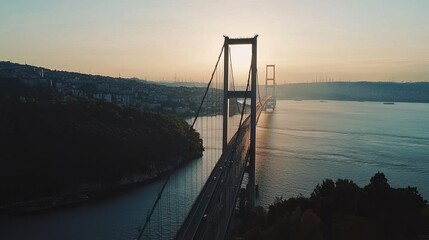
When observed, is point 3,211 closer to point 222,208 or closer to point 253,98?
point 253,98

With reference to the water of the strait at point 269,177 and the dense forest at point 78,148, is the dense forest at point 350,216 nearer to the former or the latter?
the water of the strait at point 269,177

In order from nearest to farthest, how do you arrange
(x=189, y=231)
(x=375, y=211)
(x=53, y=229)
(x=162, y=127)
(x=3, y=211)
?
(x=189, y=231) → (x=375, y=211) → (x=53, y=229) → (x=3, y=211) → (x=162, y=127)

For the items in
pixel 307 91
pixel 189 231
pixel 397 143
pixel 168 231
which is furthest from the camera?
pixel 307 91

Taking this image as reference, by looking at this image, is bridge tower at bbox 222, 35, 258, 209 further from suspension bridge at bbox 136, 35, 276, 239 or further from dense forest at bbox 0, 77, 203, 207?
dense forest at bbox 0, 77, 203, 207

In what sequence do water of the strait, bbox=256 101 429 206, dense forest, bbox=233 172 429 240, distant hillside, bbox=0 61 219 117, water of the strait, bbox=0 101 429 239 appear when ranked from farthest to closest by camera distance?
distant hillside, bbox=0 61 219 117, water of the strait, bbox=256 101 429 206, water of the strait, bbox=0 101 429 239, dense forest, bbox=233 172 429 240

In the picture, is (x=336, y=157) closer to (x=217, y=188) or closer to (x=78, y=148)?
(x=78, y=148)

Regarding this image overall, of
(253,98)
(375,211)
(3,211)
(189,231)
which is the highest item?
(253,98)

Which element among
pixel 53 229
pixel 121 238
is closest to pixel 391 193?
pixel 121 238

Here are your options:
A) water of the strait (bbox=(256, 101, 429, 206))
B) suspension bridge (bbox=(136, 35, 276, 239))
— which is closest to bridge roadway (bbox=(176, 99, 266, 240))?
suspension bridge (bbox=(136, 35, 276, 239))
